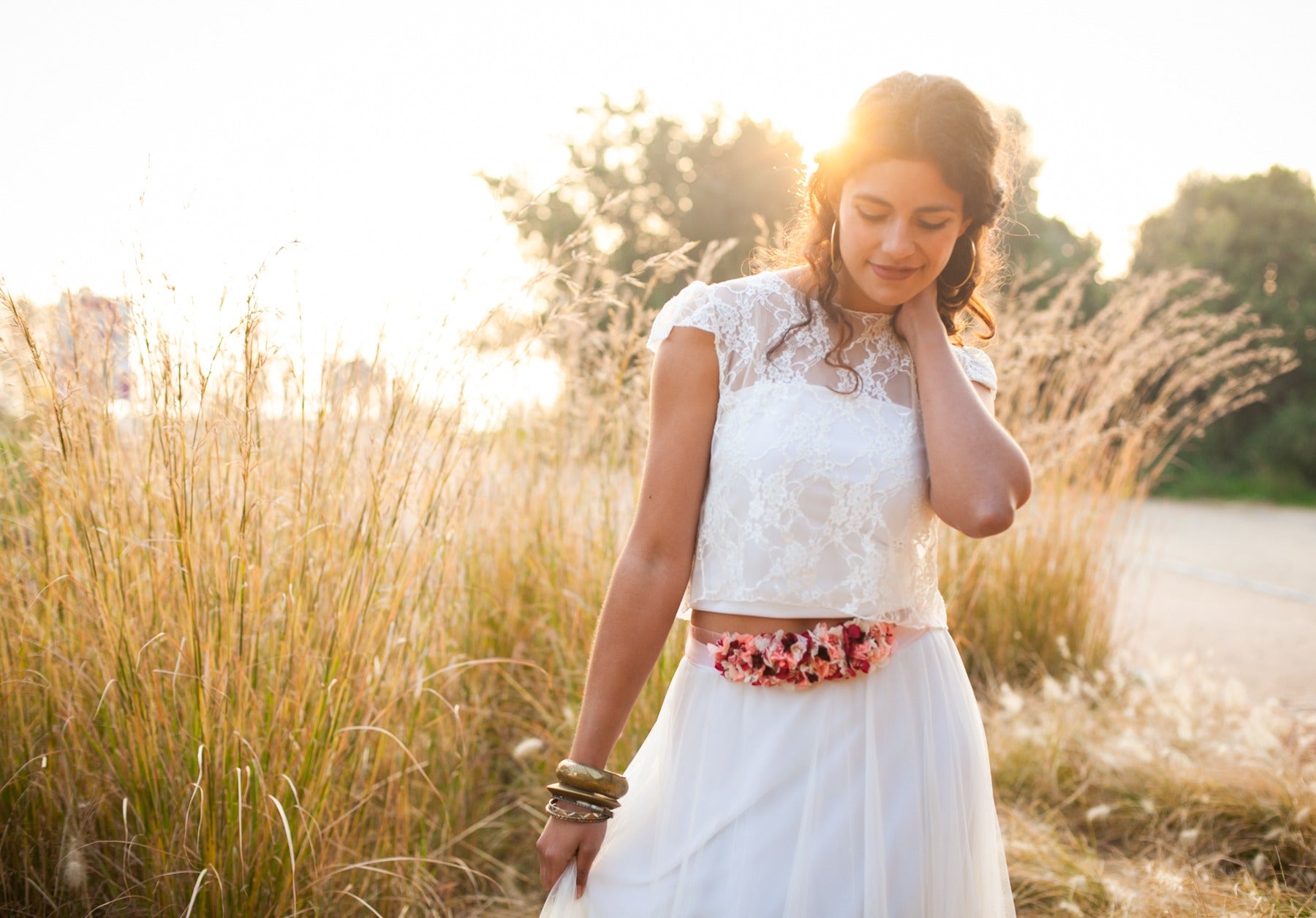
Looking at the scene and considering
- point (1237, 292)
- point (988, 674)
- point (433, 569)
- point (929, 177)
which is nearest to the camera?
point (929, 177)

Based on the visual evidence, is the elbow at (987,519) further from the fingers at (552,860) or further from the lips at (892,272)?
the fingers at (552,860)

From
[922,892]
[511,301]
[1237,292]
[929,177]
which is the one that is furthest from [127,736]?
[1237,292]

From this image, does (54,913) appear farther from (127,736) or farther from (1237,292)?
(1237,292)

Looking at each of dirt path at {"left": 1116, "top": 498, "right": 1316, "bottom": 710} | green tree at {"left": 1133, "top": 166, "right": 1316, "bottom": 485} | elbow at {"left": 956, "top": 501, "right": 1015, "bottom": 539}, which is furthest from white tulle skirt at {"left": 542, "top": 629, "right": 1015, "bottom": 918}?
green tree at {"left": 1133, "top": 166, "right": 1316, "bottom": 485}

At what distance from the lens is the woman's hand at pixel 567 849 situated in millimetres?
1480

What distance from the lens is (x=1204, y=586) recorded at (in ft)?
25.7

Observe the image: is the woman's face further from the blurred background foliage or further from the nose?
the blurred background foliage

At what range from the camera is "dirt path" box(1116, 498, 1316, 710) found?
5.18 m

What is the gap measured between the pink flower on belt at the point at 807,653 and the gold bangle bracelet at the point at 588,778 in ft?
0.82

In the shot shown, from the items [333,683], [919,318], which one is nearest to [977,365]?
[919,318]

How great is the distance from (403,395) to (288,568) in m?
0.46

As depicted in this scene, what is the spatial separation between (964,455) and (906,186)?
45 centimetres

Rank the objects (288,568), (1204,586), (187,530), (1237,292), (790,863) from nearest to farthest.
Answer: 1. (790,863)
2. (187,530)
3. (288,568)
4. (1204,586)
5. (1237,292)

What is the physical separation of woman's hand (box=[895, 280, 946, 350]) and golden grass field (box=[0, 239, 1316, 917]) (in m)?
Answer: 0.84
